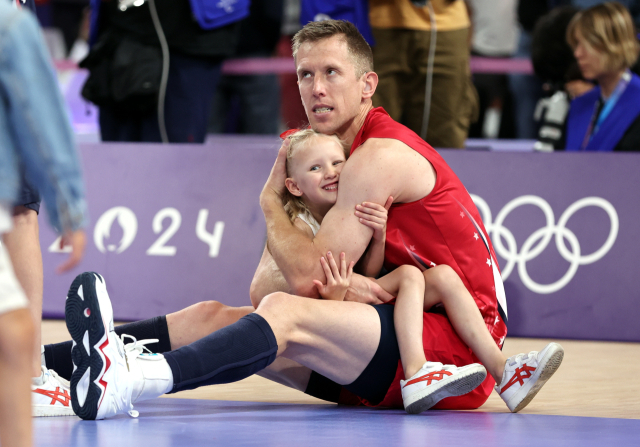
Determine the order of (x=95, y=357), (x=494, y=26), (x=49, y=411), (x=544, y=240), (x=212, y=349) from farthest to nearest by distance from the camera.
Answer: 1. (x=494, y=26)
2. (x=544, y=240)
3. (x=49, y=411)
4. (x=212, y=349)
5. (x=95, y=357)

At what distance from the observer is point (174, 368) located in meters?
2.67

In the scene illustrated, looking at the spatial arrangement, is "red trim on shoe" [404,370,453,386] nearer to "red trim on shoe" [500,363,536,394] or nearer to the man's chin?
"red trim on shoe" [500,363,536,394]

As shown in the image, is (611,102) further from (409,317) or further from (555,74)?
(409,317)

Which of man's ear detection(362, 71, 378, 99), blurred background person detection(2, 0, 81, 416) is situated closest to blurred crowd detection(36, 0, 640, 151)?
man's ear detection(362, 71, 378, 99)

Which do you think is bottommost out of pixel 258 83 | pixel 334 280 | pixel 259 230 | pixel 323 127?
pixel 259 230

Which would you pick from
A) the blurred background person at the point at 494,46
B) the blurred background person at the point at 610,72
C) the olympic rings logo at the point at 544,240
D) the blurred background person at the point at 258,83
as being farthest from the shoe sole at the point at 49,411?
the blurred background person at the point at 494,46

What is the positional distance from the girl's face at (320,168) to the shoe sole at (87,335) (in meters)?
0.83

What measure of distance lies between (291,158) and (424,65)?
2.45 m

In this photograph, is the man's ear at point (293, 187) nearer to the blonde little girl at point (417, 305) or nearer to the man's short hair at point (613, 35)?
the blonde little girl at point (417, 305)

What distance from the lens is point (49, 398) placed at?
9.36ft

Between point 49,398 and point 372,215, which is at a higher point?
point 372,215

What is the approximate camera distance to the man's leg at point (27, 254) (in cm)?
282

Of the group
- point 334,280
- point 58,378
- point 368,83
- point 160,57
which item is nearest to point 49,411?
point 58,378

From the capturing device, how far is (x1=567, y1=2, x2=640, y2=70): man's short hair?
18.1 ft
